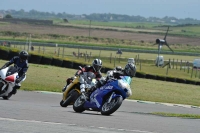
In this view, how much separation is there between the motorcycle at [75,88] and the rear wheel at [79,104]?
618 mm

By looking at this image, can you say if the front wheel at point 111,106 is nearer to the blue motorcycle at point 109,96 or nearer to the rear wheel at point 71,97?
the blue motorcycle at point 109,96

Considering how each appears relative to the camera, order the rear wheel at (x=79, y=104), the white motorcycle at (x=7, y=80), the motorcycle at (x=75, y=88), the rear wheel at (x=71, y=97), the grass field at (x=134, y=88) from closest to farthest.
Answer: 1. the rear wheel at (x=79, y=104)
2. the motorcycle at (x=75, y=88)
3. the rear wheel at (x=71, y=97)
4. the white motorcycle at (x=7, y=80)
5. the grass field at (x=134, y=88)

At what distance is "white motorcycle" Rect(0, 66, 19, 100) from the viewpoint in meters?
17.3

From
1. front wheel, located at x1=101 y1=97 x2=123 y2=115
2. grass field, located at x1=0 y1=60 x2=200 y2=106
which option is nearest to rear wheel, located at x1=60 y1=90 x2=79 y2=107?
front wheel, located at x1=101 y1=97 x2=123 y2=115

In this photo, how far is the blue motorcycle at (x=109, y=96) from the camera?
46.5 feet

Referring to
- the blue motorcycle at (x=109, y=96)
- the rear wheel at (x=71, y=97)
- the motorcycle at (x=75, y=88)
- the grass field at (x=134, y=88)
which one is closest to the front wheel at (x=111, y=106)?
the blue motorcycle at (x=109, y=96)

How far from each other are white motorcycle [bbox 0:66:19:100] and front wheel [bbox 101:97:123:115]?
388 centimetres

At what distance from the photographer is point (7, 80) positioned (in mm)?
17359

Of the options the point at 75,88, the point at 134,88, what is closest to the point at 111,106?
the point at 75,88

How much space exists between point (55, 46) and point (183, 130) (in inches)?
2912

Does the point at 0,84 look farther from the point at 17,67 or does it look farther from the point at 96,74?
the point at 96,74

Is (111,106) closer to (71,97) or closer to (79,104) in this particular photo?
(79,104)

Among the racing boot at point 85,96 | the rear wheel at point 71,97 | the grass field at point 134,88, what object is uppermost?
the racing boot at point 85,96

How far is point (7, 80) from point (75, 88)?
227cm
